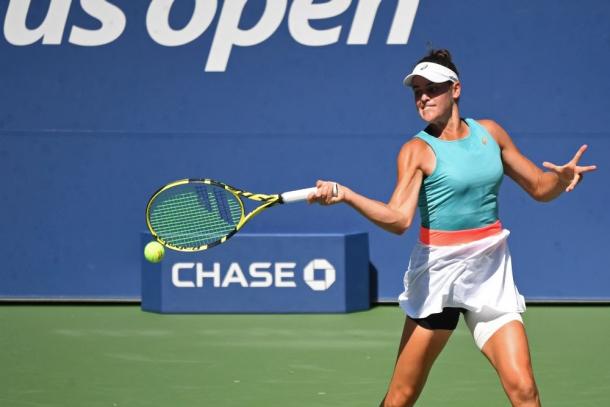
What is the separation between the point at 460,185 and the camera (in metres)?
4.95

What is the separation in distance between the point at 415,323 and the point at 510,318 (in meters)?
0.37

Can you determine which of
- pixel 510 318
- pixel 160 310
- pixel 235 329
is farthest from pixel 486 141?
pixel 160 310

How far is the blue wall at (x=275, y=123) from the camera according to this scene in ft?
29.9

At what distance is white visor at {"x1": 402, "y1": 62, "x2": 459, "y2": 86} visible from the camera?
198 inches

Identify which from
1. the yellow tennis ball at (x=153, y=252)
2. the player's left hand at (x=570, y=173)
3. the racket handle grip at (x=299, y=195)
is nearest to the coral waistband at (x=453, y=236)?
the player's left hand at (x=570, y=173)

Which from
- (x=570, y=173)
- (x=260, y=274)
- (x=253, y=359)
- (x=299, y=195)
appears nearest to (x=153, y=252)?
(x=253, y=359)

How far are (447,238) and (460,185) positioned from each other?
0.22 meters

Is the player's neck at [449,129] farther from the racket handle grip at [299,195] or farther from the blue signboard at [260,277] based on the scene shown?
the blue signboard at [260,277]

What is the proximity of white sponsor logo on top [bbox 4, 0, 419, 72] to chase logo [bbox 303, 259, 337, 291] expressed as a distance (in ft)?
5.26

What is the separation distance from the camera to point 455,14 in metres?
9.12

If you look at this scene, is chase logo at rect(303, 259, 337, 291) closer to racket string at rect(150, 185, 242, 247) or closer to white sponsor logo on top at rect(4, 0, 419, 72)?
white sponsor logo on top at rect(4, 0, 419, 72)

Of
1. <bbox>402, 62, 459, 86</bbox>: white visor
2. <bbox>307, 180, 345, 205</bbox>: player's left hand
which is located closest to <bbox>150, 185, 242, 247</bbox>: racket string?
<bbox>307, 180, 345, 205</bbox>: player's left hand

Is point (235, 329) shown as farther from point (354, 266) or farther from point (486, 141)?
point (486, 141)

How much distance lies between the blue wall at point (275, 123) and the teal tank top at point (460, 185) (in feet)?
13.6
